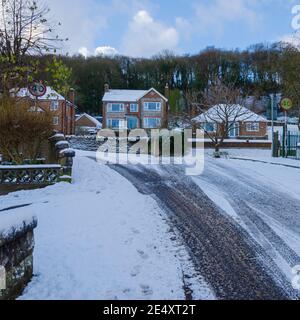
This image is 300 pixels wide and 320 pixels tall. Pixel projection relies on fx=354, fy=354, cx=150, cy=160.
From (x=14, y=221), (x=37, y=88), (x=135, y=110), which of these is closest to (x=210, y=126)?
(x=37, y=88)

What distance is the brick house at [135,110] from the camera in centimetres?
5447

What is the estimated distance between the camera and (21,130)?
11.6 m

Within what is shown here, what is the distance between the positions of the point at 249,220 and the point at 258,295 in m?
3.03

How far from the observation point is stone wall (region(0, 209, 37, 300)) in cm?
354

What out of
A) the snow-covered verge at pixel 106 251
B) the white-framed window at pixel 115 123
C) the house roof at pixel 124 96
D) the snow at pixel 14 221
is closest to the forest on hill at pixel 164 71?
the house roof at pixel 124 96

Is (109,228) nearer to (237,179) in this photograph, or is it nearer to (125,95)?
(237,179)

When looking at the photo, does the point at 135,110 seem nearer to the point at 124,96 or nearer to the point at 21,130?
the point at 124,96

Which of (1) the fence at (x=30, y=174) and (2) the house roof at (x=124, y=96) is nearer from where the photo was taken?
(1) the fence at (x=30, y=174)

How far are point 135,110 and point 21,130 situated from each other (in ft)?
145

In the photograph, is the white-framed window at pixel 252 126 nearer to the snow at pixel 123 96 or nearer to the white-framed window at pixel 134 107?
the snow at pixel 123 96

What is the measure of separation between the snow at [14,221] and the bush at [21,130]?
8111 millimetres

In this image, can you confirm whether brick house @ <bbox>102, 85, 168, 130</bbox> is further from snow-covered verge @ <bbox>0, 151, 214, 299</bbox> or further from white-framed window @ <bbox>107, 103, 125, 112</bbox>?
snow-covered verge @ <bbox>0, 151, 214, 299</bbox>

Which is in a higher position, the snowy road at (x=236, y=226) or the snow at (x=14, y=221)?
the snow at (x=14, y=221)

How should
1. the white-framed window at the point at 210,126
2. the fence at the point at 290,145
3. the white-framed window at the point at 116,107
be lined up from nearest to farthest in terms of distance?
1. the fence at the point at 290,145
2. the white-framed window at the point at 210,126
3. the white-framed window at the point at 116,107
